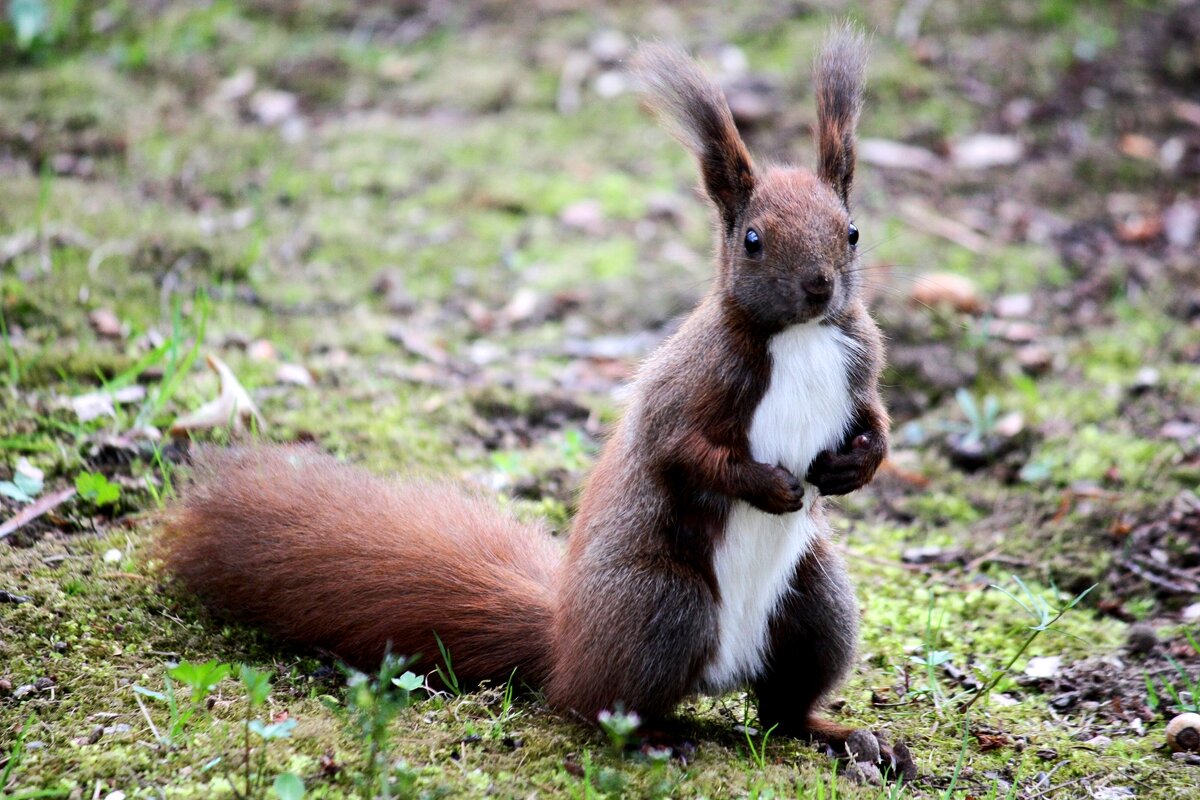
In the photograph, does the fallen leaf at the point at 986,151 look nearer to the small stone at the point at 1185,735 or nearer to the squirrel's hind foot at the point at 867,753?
the small stone at the point at 1185,735

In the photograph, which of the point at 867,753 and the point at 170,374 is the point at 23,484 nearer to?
the point at 170,374

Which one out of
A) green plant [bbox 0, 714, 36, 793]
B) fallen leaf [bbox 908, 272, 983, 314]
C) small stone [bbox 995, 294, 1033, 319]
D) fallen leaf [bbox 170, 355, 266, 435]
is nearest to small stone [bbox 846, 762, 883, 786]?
green plant [bbox 0, 714, 36, 793]

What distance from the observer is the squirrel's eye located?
2.99 m

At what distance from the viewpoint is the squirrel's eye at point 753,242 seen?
9.82 feet

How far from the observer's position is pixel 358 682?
2.35 meters

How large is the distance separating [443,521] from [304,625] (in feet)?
1.44

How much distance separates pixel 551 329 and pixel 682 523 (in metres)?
3.09

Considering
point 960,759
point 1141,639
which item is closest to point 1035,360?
point 1141,639

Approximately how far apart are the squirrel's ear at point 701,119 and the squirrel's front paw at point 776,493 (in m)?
0.71

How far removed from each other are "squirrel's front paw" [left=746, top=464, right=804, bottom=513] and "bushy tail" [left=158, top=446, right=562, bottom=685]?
0.65m

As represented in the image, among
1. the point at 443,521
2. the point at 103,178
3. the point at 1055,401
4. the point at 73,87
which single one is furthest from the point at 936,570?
the point at 73,87

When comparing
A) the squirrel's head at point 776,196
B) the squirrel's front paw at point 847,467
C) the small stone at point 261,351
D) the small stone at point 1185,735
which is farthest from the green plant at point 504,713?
the small stone at point 261,351

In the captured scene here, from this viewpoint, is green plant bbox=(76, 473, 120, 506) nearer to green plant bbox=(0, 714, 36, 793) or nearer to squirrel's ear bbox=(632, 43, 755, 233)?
green plant bbox=(0, 714, 36, 793)

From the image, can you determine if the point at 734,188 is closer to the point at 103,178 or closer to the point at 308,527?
the point at 308,527
